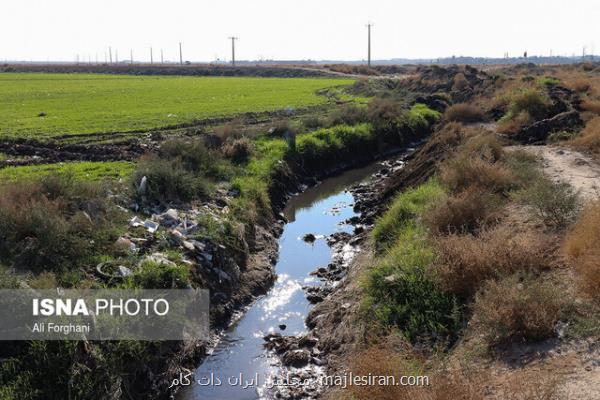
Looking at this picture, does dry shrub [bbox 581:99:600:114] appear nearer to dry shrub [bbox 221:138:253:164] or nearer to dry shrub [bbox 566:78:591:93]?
dry shrub [bbox 566:78:591:93]

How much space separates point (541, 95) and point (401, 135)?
879cm

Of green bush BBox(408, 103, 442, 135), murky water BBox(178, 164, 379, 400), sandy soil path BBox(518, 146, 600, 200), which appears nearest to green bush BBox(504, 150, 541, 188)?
sandy soil path BBox(518, 146, 600, 200)

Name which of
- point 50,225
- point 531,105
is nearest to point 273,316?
point 50,225

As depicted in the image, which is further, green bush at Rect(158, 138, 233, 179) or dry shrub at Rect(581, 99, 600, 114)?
dry shrub at Rect(581, 99, 600, 114)

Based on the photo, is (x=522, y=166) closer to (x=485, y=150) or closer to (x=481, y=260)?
(x=485, y=150)

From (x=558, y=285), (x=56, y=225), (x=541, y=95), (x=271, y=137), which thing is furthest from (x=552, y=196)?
(x=541, y=95)

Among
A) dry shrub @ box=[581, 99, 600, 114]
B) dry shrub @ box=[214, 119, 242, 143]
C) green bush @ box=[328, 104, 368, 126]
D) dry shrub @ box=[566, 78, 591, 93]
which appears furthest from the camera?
dry shrub @ box=[566, 78, 591, 93]

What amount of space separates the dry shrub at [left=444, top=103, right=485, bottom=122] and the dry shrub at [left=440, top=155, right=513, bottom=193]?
20118 mm

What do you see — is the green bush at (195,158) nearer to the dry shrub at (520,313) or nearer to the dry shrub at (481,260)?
the dry shrub at (481,260)

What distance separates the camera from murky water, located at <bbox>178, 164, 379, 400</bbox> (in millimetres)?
10109

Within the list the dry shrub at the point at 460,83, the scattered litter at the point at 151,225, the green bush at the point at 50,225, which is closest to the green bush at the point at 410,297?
the scattered litter at the point at 151,225

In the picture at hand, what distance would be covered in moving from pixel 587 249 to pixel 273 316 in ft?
23.6

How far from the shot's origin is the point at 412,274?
35.2ft

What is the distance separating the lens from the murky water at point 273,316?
1011 centimetres
